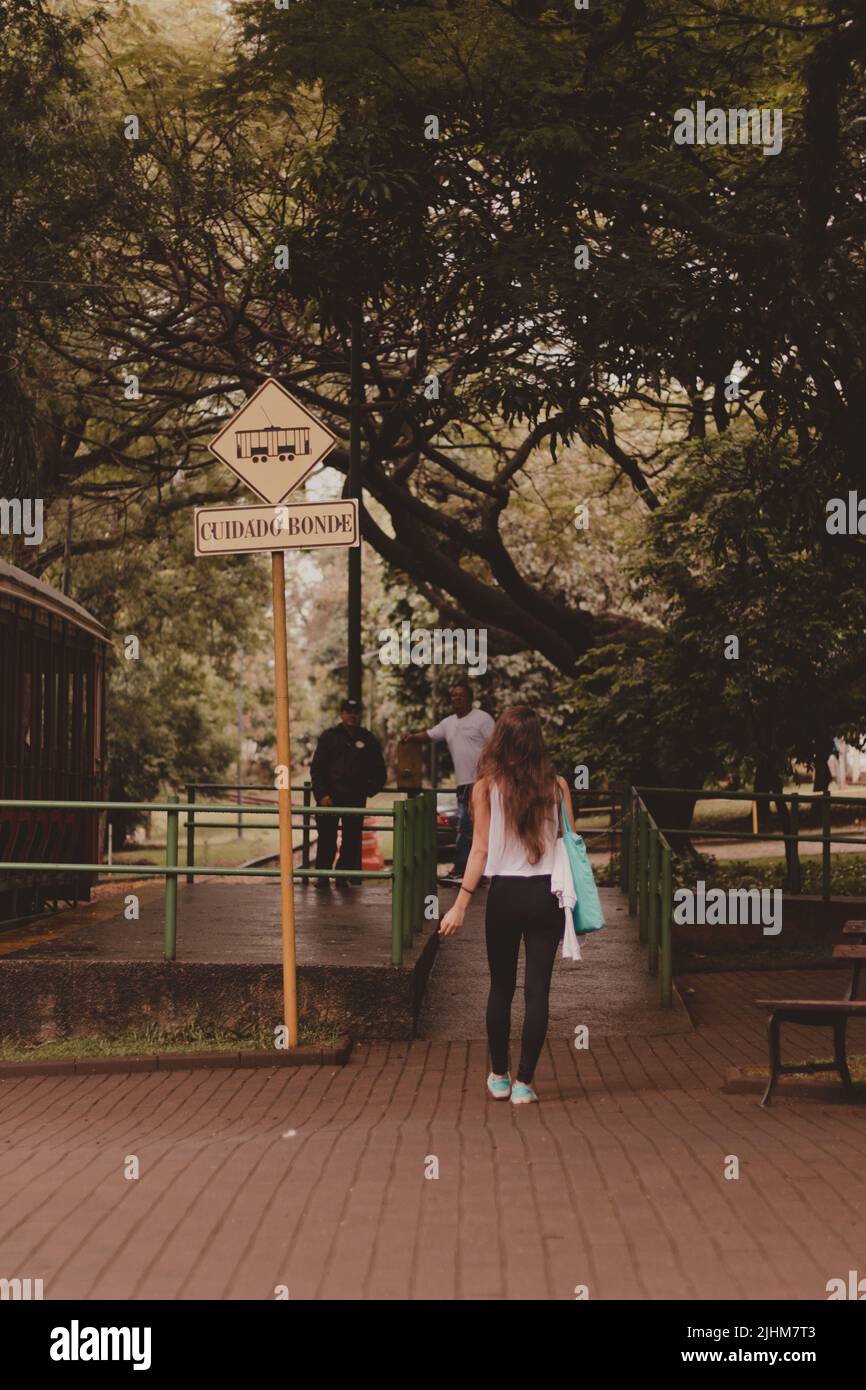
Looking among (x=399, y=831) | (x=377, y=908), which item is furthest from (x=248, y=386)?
(x=399, y=831)

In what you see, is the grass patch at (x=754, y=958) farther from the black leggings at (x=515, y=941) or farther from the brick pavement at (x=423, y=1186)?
the black leggings at (x=515, y=941)

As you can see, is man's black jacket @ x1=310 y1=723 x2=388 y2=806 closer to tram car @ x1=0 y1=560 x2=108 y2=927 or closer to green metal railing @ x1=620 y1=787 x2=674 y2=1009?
tram car @ x1=0 y1=560 x2=108 y2=927

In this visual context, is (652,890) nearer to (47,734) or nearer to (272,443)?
(272,443)

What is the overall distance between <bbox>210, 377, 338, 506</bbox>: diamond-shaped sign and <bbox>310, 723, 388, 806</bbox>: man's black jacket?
704cm

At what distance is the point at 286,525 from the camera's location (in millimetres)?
9266

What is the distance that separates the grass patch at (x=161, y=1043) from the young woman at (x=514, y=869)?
1555 millimetres

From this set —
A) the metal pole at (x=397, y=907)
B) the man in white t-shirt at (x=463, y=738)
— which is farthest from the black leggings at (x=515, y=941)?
the man in white t-shirt at (x=463, y=738)

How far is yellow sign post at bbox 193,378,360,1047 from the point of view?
9.26 metres

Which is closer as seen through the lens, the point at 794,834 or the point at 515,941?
the point at 515,941

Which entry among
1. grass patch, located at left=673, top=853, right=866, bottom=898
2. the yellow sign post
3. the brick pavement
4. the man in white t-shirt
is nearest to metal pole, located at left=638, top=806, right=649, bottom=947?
the man in white t-shirt

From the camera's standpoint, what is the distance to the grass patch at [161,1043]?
31.0 feet

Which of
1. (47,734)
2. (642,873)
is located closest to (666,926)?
(642,873)

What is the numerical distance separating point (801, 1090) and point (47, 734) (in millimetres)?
9420
